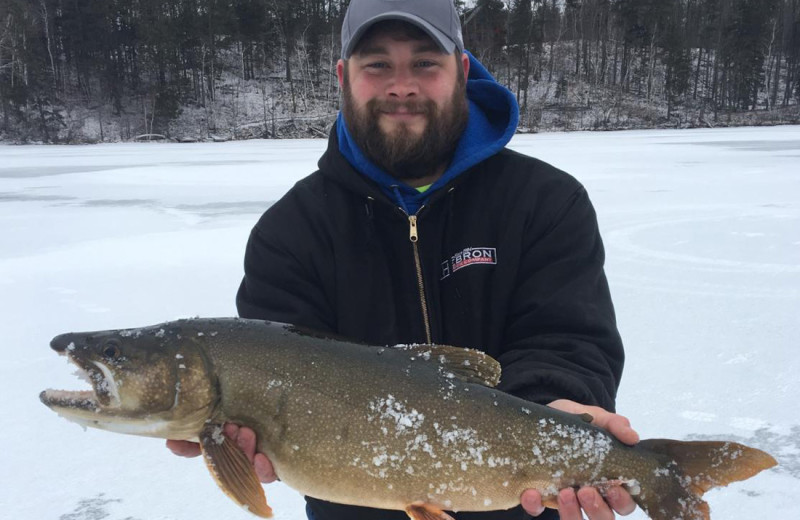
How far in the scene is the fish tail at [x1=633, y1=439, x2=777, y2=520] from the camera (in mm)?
1871

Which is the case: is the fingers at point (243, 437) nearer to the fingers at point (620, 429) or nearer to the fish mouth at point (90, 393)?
the fish mouth at point (90, 393)

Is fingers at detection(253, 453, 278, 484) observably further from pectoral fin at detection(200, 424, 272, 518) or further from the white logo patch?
the white logo patch

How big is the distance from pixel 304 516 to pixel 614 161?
46.2ft

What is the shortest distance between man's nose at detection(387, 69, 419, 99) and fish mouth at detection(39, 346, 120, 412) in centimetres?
152

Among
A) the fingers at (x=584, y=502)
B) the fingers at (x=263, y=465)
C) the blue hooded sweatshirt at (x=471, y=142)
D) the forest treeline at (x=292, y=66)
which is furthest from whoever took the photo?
the forest treeline at (x=292, y=66)

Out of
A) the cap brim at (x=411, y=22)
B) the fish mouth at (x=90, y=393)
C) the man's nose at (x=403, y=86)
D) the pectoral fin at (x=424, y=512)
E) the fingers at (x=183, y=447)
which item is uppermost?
the cap brim at (x=411, y=22)

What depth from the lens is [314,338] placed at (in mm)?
2012

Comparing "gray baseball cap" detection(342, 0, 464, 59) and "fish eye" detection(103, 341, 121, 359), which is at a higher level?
"gray baseball cap" detection(342, 0, 464, 59)

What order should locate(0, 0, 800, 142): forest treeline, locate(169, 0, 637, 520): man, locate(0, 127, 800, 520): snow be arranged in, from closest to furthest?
locate(169, 0, 637, 520): man → locate(0, 127, 800, 520): snow → locate(0, 0, 800, 142): forest treeline

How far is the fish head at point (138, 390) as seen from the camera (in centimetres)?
193

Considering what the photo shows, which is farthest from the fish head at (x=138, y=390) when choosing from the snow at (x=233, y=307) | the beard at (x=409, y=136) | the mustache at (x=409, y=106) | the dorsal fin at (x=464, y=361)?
the mustache at (x=409, y=106)

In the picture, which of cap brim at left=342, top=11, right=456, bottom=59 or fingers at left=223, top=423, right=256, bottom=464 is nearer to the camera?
fingers at left=223, top=423, right=256, bottom=464

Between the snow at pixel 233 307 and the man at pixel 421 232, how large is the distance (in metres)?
1.11

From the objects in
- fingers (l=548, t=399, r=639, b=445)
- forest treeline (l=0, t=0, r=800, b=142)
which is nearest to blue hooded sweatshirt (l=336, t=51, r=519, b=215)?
fingers (l=548, t=399, r=639, b=445)
